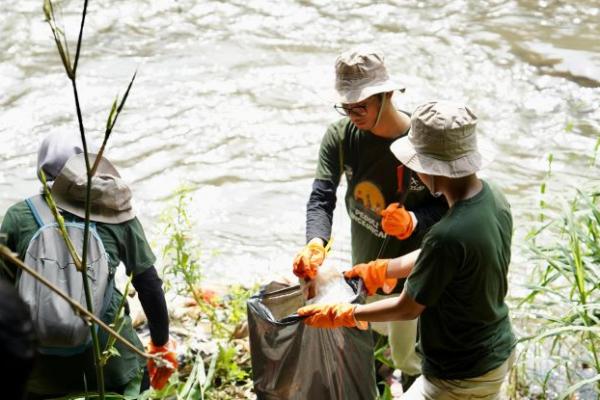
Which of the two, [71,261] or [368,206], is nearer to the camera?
[71,261]

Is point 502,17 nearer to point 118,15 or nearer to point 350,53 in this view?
point 118,15

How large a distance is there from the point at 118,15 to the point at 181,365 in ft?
19.3

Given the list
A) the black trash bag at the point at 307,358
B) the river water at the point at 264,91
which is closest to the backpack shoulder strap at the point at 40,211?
the black trash bag at the point at 307,358

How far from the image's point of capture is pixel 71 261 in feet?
8.20

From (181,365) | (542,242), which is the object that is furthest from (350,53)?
(542,242)

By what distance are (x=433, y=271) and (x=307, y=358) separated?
27.8 inches

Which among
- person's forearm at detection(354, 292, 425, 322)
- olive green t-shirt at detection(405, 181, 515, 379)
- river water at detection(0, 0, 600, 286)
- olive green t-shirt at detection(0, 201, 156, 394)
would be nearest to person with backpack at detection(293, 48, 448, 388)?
person's forearm at detection(354, 292, 425, 322)

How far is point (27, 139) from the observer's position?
6.77 metres

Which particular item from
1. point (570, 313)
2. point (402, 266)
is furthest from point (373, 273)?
point (570, 313)

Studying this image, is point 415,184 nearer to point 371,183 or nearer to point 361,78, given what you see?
point 371,183

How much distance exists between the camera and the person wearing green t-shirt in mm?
2312

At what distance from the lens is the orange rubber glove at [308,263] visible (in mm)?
2928

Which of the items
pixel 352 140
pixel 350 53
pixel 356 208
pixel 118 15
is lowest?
pixel 118 15

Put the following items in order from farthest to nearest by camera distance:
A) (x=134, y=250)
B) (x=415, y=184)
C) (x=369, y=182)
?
(x=369, y=182)
(x=415, y=184)
(x=134, y=250)
